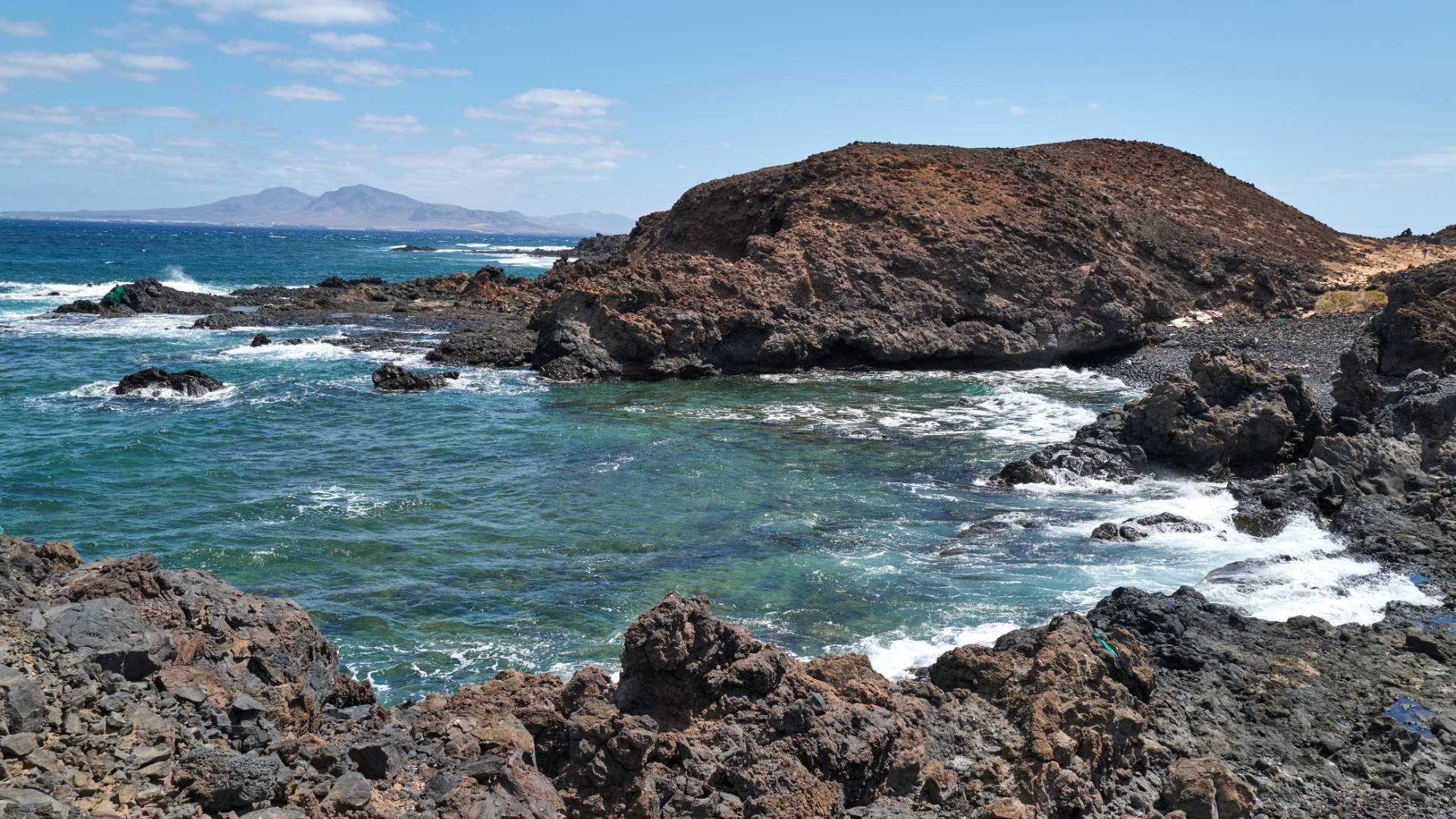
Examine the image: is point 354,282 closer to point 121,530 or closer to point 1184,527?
point 121,530

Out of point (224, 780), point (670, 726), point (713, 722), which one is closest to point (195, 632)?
point (224, 780)

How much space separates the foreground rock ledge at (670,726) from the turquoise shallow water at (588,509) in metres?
2.32

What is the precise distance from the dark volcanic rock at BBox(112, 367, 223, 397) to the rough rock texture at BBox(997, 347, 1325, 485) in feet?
68.3

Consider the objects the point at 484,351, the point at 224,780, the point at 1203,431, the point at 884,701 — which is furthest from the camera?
the point at 484,351

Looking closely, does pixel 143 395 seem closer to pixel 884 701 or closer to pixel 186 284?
pixel 884 701

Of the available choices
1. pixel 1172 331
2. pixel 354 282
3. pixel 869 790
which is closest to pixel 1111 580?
pixel 869 790

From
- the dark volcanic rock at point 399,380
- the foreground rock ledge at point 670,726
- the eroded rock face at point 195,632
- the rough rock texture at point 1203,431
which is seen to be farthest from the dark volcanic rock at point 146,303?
the foreground rock ledge at point 670,726

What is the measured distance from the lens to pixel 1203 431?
56.4 feet

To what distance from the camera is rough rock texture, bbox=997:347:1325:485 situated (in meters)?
17.2

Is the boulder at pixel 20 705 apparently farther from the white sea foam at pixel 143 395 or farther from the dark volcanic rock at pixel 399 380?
the dark volcanic rock at pixel 399 380

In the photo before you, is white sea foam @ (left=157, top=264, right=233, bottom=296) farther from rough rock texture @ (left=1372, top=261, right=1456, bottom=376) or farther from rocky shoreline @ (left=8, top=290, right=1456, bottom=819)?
rough rock texture @ (left=1372, top=261, right=1456, bottom=376)

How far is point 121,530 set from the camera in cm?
1384

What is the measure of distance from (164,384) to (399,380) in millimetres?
5959

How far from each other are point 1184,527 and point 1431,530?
3036 mm
